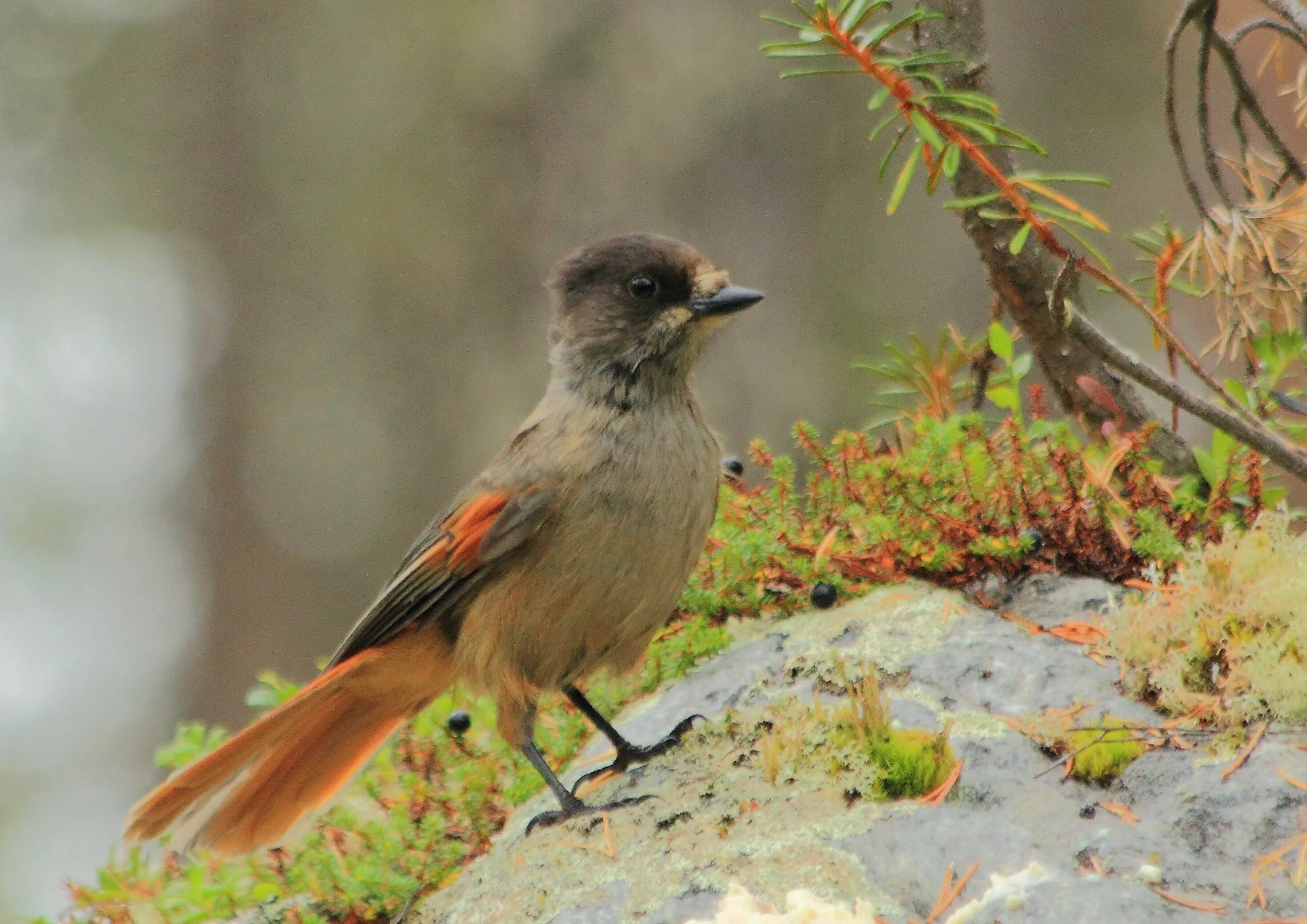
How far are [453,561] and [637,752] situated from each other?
73 centimetres

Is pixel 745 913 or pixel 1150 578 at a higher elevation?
pixel 745 913

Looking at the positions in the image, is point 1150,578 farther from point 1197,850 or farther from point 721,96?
point 721,96

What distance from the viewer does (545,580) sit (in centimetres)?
335

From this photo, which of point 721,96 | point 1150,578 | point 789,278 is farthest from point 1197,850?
point 721,96

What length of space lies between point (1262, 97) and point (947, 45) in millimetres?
5446

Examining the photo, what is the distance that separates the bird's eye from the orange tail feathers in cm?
115

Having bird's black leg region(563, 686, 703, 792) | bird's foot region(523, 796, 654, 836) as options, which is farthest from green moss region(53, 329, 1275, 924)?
bird's foot region(523, 796, 654, 836)

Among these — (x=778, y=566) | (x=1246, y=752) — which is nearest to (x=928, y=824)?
(x=1246, y=752)

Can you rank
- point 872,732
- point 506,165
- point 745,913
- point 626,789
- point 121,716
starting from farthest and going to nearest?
point 121,716 → point 506,165 → point 626,789 → point 872,732 → point 745,913

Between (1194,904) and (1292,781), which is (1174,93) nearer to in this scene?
(1292,781)

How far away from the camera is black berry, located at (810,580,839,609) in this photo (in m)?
3.58

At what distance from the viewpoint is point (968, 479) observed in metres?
3.55

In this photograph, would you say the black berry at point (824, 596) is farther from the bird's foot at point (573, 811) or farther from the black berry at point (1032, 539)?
the bird's foot at point (573, 811)

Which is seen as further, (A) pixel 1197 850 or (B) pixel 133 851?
(B) pixel 133 851
